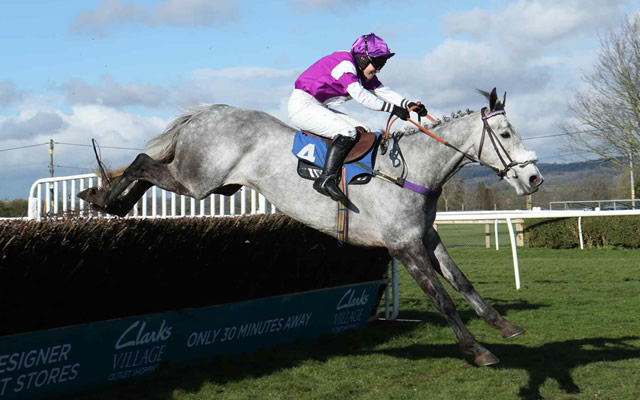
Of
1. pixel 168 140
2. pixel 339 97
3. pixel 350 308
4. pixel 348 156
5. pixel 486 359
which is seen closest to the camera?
pixel 486 359

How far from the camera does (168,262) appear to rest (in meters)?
5.23

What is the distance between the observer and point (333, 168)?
4.91 meters

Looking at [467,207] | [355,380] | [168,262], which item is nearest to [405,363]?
[355,380]

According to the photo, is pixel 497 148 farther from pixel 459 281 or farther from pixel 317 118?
pixel 317 118

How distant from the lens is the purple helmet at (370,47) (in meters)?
5.09

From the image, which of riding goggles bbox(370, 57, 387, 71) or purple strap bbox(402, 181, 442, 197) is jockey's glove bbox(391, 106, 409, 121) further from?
purple strap bbox(402, 181, 442, 197)

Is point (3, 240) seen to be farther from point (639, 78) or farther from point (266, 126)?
point (639, 78)

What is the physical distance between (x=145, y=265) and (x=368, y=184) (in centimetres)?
184

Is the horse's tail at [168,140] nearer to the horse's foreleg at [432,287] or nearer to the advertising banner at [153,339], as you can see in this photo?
the advertising banner at [153,339]

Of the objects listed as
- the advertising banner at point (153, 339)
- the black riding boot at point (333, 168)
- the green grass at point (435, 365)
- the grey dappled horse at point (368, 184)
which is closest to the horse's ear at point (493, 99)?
the grey dappled horse at point (368, 184)

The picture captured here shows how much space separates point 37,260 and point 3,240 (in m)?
0.29

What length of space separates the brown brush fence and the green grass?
0.59m

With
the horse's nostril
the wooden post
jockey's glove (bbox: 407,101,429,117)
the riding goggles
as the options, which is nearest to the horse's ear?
jockey's glove (bbox: 407,101,429,117)

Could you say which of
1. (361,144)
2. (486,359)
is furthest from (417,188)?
(486,359)
